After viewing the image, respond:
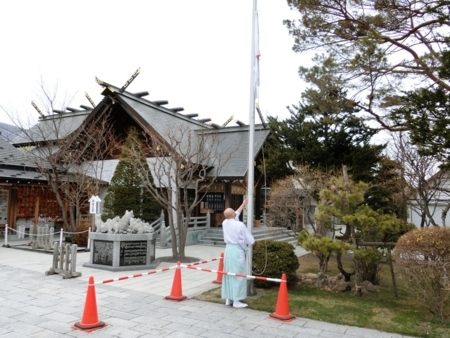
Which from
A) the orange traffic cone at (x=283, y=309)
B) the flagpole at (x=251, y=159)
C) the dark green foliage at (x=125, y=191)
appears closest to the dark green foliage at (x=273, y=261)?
the flagpole at (x=251, y=159)

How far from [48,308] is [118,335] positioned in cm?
208

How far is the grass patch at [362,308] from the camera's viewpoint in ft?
19.2

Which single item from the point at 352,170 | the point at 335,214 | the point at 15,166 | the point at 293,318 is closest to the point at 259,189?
the point at 352,170

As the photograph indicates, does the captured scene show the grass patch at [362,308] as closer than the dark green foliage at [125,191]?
Yes

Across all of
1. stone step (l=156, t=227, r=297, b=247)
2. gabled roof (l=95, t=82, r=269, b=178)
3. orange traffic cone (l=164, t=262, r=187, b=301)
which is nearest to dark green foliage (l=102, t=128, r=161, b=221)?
gabled roof (l=95, t=82, r=269, b=178)

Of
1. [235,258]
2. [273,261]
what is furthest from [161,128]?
[235,258]

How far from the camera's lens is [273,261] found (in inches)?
328

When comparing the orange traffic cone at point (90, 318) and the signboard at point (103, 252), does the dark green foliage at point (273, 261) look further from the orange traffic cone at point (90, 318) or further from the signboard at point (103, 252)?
the signboard at point (103, 252)

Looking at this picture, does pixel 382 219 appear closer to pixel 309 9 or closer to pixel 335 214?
pixel 335 214

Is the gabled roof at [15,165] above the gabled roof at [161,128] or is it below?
below

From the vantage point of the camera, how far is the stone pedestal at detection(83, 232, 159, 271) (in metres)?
10.4

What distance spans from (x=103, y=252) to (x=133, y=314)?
4828mm

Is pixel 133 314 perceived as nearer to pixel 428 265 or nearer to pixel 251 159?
pixel 251 159

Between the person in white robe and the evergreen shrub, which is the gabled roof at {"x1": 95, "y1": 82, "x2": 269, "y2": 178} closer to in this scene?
the person in white robe
